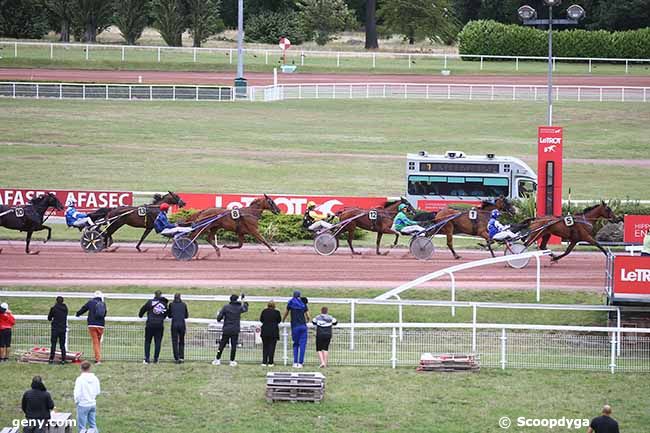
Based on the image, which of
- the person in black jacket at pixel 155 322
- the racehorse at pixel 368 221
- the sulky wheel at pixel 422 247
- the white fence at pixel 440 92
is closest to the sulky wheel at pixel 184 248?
the racehorse at pixel 368 221

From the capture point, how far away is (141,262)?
→ 22.8 m

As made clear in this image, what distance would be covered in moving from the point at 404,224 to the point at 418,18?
47.2m

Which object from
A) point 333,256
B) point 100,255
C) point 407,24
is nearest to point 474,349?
point 333,256

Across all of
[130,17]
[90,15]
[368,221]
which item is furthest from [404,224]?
[90,15]

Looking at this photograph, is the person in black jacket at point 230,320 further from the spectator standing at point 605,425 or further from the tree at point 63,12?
the tree at point 63,12

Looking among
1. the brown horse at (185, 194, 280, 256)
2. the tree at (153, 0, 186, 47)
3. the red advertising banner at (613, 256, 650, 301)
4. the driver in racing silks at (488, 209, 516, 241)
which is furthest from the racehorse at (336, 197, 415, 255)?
the tree at (153, 0, 186, 47)

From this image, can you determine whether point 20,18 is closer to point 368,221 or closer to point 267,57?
point 267,57

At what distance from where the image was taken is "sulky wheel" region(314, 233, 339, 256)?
931 inches

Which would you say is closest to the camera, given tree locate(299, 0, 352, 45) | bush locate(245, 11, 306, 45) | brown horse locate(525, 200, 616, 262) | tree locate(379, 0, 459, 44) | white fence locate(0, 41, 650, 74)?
brown horse locate(525, 200, 616, 262)

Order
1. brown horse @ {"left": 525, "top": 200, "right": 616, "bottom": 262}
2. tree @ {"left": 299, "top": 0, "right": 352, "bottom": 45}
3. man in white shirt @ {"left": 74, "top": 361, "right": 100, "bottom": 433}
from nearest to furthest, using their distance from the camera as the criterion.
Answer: man in white shirt @ {"left": 74, "top": 361, "right": 100, "bottom": 433}, brown horse @ {"left": 525, "top": 200, "right": 616, "bottom": 262}, tree @ {"left": 299, "top": 0, "right": 352, "bottom": 45}

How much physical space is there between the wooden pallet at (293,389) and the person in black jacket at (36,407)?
2.82 metres

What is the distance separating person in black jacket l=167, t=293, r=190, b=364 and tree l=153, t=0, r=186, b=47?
5097 cm

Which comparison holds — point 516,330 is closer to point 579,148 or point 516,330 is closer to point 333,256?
point 333,256

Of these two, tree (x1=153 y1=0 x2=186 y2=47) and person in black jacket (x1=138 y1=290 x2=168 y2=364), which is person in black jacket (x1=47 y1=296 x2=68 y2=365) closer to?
person in black jacket (x1=138 y1=290 x2=168 y2=364)
